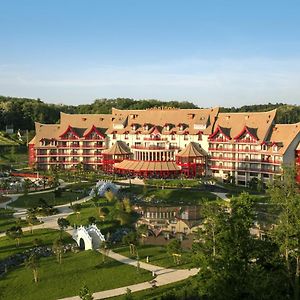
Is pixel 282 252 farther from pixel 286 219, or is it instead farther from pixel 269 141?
pixel 269 141

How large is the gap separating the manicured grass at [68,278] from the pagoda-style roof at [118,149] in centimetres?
4655

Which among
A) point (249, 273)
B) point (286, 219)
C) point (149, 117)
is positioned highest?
point (149, 117)

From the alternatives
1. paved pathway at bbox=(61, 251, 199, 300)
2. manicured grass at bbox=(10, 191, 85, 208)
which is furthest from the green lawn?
paved pathway at bbox=(61, 251, 199, 300)

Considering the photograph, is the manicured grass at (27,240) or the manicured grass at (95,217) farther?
the manicured grass at (95,217)

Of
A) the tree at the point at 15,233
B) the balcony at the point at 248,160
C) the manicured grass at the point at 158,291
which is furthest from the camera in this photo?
the balcony at the point at 248,160

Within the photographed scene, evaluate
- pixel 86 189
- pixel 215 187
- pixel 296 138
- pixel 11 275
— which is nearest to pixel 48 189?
pixel 86 189

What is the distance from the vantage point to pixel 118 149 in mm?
86688

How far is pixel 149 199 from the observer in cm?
6366

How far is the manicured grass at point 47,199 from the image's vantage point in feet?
197

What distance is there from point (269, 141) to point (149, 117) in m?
25.7

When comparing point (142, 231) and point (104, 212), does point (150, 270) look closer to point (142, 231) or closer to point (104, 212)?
point (142, 231)

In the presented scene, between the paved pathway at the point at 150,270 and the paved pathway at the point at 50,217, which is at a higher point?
the paved pathway at the point at 50,217

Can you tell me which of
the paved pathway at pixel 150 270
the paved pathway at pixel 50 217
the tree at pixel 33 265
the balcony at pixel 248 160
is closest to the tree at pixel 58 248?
the tree at pixel 33 265

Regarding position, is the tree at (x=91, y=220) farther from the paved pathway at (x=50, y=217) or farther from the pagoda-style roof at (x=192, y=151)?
the pagoda-style roof at (x=192, y=151)
